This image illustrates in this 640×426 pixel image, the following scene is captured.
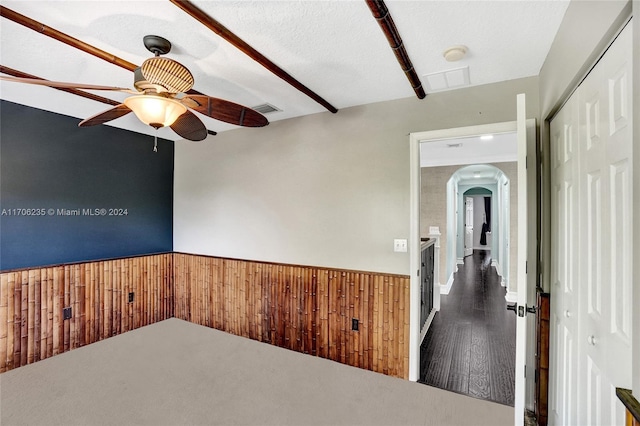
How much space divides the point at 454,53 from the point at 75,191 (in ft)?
12.0

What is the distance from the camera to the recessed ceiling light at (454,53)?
181cm

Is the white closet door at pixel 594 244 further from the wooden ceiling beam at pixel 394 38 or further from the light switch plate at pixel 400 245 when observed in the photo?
the light switch plate at pixel 400 245

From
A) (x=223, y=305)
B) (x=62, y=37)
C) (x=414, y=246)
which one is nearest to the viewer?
(x=62, y=37)

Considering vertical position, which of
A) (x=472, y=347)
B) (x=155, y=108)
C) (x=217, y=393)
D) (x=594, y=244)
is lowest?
(x=472, y=347)

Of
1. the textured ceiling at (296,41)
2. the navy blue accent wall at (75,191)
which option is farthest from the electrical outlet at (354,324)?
the navy blue accent wall at (75,191)

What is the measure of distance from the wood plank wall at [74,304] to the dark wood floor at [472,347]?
Result: 3.17m

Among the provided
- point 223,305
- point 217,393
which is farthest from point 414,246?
point 223,305

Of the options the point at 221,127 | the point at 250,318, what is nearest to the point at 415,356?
the point at 250,318

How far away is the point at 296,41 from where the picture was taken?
1765 millimetres

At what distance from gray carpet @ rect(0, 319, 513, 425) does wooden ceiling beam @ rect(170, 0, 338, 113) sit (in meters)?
1.49

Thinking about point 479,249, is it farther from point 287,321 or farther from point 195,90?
point 195,90

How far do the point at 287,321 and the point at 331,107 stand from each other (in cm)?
212

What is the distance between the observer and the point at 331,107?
2.74 m

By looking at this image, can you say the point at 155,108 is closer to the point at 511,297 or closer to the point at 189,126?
the point at 189,126
